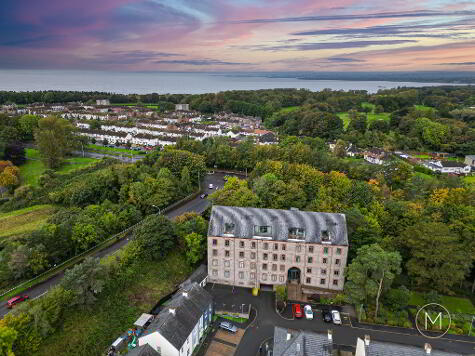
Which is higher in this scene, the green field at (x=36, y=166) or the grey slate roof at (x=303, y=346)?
the green field at (x=36, y=166)

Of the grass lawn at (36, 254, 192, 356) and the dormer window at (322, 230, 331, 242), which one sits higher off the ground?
the dormer window at (322, 230, 331, 242)

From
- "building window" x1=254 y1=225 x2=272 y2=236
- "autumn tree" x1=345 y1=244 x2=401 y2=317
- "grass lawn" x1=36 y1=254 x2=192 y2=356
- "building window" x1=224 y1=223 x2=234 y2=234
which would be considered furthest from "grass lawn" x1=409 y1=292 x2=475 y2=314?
"grass lawn" x1=36 y1=254 x2=192 y2=356

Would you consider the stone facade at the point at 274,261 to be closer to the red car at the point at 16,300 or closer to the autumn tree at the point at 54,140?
the red car at the point at 16,300

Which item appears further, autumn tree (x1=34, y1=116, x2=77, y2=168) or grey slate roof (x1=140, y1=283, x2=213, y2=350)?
autumn tree (x1=34, y1=116, x2=77, y2=168)

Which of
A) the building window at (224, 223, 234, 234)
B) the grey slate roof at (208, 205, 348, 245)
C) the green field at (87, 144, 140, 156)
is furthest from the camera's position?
the green field at (87, 144, 140, 156)

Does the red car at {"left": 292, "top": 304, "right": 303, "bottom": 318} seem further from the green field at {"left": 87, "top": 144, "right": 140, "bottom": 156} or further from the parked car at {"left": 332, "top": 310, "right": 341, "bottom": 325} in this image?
the green field at {"left": 87, "top": 144, "right": 140, "bottom": 156}

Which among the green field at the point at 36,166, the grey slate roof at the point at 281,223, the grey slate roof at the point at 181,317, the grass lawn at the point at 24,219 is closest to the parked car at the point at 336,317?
the grey slate roof at the point at 281,223
